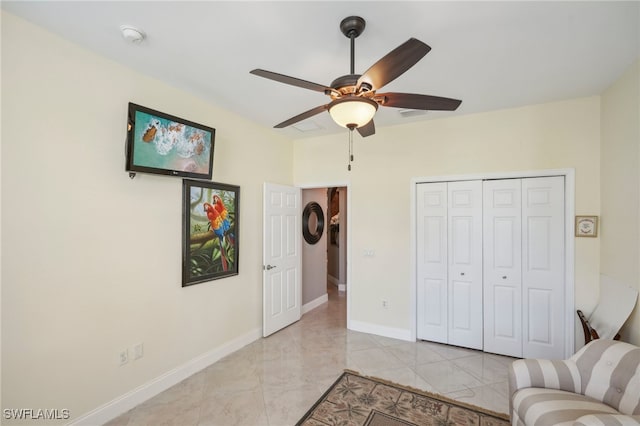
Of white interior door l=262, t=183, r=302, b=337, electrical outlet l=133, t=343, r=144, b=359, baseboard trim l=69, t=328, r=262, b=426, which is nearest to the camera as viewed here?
baseboard trim l=69, t=328, r=262, b=426

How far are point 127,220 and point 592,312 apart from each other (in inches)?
173

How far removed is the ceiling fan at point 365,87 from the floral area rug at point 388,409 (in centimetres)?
217

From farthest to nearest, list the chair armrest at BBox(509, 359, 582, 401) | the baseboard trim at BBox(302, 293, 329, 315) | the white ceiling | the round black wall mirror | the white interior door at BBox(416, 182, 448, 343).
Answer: the round black wall mirror → the baseboard trim at BBox(302, 293, 329, 315) → the white interior door at BBox(416, 182, 448, 343) → the chair armrest at BBox(509, 359, 582, 401) → the white ceiling

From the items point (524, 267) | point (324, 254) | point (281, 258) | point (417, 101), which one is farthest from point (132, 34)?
point (324, 254)

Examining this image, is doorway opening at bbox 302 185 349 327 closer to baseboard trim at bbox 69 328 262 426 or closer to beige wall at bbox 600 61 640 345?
baseboard trim at bbox 69 328 262 426

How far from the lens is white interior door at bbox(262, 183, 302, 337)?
12.7 ft

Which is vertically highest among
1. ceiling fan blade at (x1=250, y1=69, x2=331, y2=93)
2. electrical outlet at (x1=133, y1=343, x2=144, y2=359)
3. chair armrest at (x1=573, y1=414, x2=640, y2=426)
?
ceiling fan blade at (x1=250, y1=69, x2=331, y2=93)

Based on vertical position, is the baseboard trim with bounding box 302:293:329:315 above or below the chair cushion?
below

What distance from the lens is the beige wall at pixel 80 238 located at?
183cm

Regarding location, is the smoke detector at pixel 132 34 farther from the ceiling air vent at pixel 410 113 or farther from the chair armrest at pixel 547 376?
the chair armrest at pixel 547 376

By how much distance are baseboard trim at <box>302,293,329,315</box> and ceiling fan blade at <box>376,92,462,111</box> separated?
12.5 feet

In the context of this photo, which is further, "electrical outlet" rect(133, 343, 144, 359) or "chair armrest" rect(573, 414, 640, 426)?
"electrical outlet" rect(133, 343, 144, 359)

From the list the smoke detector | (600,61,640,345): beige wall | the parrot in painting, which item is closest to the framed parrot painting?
the parrot in painting

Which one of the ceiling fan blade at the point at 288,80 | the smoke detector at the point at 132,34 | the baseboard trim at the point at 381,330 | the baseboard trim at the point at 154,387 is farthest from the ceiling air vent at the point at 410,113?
the baseboard trim at the point at 154,387
